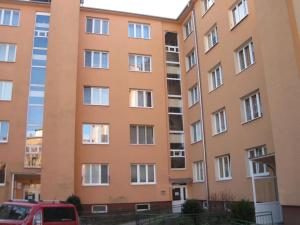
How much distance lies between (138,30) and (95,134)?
31.5 feet

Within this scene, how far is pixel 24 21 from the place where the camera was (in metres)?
27.2

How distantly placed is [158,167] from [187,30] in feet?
38.1

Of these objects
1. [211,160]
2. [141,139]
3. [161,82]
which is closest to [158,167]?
[141,139]

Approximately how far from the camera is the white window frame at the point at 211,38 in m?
24.3

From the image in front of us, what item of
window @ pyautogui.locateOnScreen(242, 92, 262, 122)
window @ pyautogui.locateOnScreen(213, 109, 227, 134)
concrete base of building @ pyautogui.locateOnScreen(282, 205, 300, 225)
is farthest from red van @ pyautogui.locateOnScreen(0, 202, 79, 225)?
window @ pyautogui.locateOnScreen(213, 109, 227, 134)

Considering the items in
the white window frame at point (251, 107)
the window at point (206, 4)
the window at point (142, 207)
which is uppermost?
the window at point (206, 4)

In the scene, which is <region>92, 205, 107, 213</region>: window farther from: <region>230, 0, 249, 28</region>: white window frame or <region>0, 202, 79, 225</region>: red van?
<region>230, 0, 249, 28</region>: white window frame

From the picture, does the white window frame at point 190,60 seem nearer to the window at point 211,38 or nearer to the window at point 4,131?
the window at point 211,38

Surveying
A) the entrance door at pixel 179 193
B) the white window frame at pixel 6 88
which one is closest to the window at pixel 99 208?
the entrance door at pixel 179 193

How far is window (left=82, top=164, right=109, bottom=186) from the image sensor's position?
2547 cm

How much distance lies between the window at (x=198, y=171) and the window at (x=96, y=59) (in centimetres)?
1004

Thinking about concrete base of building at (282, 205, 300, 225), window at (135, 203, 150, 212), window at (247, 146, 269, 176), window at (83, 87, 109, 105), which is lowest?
concrete base of building at (282, 205, 300, 225)

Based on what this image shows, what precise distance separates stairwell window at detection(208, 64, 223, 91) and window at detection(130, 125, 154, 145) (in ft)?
20.0

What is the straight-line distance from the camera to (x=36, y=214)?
1190 centimetres
